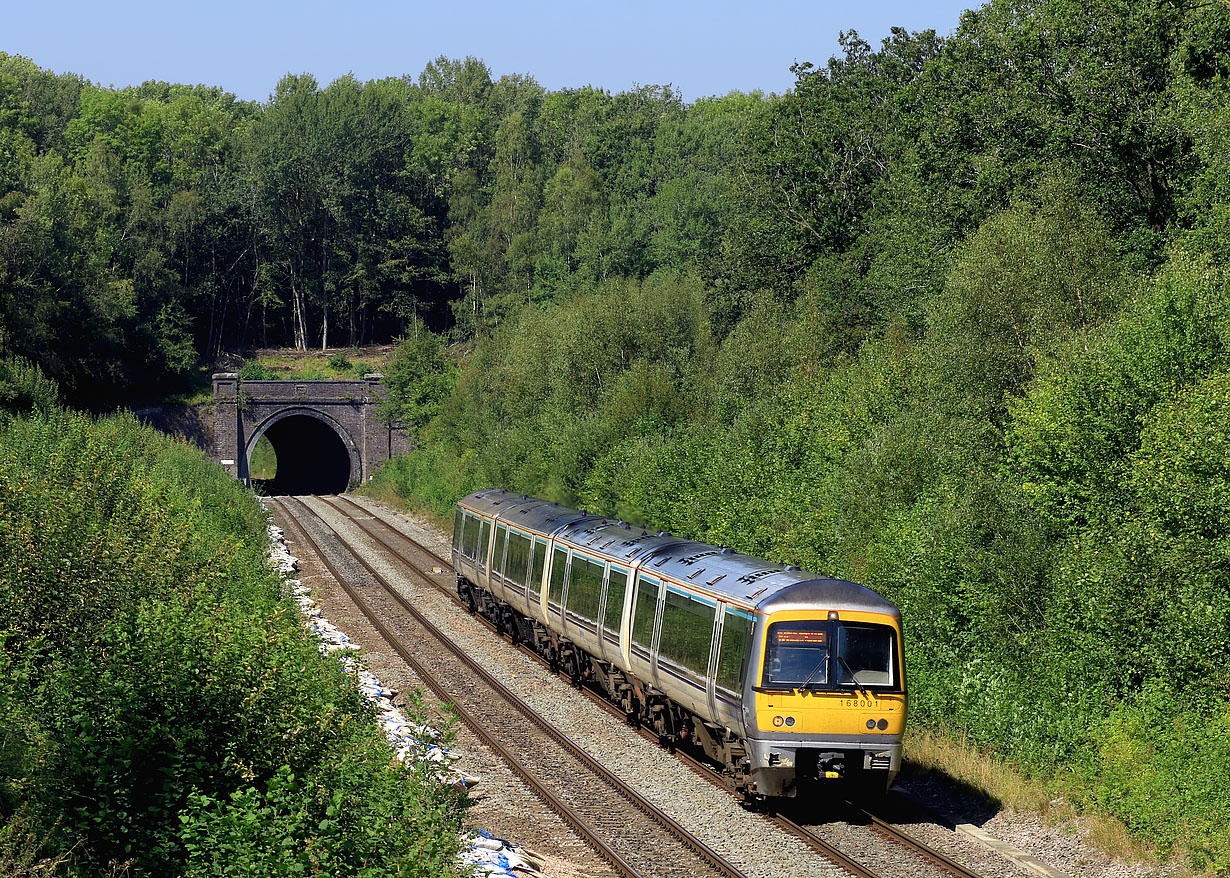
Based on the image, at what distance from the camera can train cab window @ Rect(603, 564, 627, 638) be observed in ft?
63.9

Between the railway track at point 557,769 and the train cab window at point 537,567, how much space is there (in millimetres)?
1876

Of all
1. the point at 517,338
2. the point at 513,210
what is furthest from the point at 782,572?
the point at 513,210

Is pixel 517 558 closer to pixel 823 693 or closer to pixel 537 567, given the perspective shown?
pixel 537 567

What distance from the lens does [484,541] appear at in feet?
94.0

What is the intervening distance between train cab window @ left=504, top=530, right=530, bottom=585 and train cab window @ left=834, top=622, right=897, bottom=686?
36.8 feet

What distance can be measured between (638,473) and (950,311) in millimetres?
11087

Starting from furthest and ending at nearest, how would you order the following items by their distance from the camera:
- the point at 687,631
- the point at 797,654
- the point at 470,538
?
1. the point at 470,538
2. the point at 687,631
3. the point at 797,654

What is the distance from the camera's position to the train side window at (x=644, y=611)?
18.1 m

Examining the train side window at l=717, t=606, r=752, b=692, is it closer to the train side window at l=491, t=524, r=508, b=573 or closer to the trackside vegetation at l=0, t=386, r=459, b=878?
the trackside vegetation at l=0, t=386, r=459, b=878

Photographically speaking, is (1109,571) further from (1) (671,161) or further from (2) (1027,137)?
(1) (671,161)

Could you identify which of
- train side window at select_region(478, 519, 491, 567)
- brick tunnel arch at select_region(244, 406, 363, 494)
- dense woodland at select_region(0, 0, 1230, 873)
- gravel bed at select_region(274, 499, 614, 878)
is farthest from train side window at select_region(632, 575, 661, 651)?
brick tunnel arch at select_region(244, 406, 363, 494)

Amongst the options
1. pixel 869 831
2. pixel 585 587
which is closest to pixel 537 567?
pixel 585 587

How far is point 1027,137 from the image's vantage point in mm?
31344

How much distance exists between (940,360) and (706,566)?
1253cm
